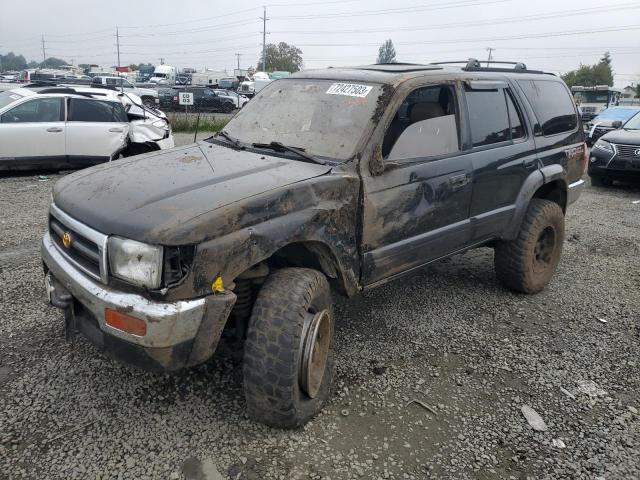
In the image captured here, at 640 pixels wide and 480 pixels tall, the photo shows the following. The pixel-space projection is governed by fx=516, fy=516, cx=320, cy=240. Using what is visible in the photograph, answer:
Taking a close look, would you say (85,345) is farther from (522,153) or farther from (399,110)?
(522,153)

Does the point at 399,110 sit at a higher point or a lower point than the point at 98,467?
higher

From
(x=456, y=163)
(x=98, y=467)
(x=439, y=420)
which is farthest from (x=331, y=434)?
(x=456, y=163)

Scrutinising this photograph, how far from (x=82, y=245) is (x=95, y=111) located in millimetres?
7591

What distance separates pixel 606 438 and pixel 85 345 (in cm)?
324

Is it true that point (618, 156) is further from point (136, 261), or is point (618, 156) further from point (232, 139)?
point (136, 261)

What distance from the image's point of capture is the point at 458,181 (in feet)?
12.1

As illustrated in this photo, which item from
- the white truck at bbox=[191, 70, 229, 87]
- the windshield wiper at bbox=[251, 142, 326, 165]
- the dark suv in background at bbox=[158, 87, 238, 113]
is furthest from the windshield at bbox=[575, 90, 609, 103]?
the white truck at bbox=[191, 70, 229, 87]

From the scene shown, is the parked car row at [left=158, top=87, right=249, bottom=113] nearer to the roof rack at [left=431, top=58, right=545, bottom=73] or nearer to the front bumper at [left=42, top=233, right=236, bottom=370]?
the roof rack at [left=431, top=58, right=545, bottom=73]

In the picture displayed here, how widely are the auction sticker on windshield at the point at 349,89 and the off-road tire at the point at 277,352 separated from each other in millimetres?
1392

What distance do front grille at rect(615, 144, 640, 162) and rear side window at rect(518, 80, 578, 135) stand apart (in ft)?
17.6

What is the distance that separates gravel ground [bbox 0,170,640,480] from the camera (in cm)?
256

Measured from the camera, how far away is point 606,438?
2.85 m

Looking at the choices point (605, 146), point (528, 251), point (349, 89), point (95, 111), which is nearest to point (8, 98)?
point (95, 111)

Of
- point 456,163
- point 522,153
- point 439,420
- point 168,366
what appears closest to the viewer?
point 168,366
